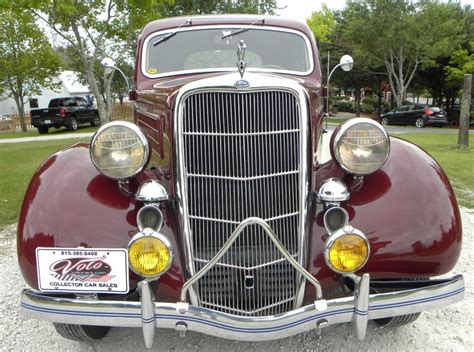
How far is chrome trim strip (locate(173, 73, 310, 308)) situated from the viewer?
2.23 metres

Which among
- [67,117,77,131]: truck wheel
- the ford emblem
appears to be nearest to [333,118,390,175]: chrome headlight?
the ford emblem

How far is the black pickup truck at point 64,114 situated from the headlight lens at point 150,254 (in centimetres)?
1932

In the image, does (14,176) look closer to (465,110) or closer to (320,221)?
(320,221)

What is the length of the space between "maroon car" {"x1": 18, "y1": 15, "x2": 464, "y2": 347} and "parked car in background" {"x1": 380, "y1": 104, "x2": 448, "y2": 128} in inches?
832

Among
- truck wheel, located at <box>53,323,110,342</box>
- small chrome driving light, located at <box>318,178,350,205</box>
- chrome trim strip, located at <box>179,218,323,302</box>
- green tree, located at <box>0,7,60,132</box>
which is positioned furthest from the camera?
green tree, located at <box>0,7,60,132</box>

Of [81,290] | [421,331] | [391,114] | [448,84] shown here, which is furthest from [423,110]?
[81,290]

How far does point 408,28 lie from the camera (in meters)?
21.5

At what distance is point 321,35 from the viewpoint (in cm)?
3262

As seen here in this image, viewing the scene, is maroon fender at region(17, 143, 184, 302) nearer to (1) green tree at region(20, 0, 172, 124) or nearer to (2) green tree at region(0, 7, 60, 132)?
(1) green tree at region(20, 0, 172, 124)

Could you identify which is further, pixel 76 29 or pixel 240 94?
pixel 76 29

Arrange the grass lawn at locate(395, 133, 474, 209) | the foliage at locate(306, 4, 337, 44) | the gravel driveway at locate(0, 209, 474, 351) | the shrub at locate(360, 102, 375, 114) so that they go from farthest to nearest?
the shrub at locate(360, 102, 375, 114)
the foliage at locate(306, 4, 337, 44)
the grass lawn at locate(395, 133, 474, 209)
the gravel driveway at locate(0, 209, 474, 351)

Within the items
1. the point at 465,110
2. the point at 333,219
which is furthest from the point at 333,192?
the point at 465,110

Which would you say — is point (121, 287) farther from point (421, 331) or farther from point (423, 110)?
point (423, 110)

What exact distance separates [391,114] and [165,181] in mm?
22563
